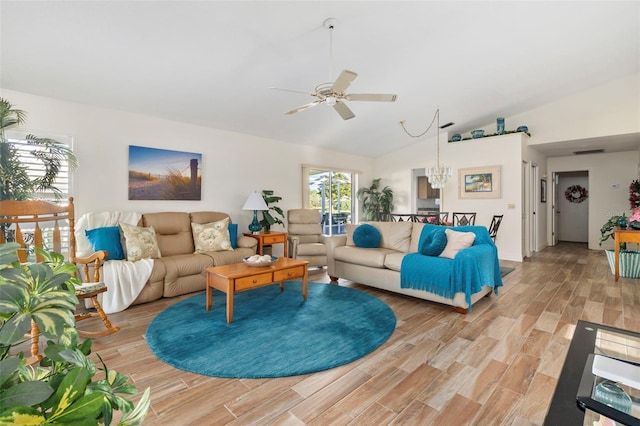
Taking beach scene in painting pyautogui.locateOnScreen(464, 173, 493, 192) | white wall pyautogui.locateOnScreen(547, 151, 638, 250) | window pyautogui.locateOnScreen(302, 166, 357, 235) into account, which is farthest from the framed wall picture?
white wall pyautogui.locateOnScreen(547, 151, 638, 250)

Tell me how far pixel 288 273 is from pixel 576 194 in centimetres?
983

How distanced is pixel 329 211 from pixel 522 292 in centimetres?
418

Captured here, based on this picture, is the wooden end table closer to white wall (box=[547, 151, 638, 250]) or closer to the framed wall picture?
the framed wall picture

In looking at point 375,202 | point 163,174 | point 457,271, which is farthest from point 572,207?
point 163,174

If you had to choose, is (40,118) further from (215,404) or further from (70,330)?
(70,330)

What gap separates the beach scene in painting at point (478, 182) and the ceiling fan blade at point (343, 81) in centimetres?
496

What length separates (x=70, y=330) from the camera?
62cm

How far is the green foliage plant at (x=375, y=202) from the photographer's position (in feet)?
25.6

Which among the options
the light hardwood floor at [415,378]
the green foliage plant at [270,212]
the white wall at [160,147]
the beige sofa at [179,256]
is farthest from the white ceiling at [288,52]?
the light hardwood floor at [415,378]

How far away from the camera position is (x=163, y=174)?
15.0 feet

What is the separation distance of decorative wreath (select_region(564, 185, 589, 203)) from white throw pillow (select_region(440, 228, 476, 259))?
26.4ft

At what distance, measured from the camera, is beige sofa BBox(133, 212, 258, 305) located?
12.0 feet

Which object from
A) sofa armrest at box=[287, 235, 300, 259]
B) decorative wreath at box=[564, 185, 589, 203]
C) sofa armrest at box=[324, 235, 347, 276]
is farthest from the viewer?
decorative wreath at box=[564, 185, 589, 203]

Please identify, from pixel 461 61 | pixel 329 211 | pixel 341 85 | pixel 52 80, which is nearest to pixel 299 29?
pixel 341 85
